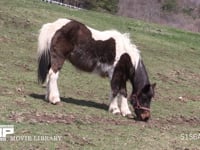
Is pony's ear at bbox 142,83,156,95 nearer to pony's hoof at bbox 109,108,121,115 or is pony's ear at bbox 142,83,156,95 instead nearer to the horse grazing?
the horse grazing

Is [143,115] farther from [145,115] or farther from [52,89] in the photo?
[52,89]

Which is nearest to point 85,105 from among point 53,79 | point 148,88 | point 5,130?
point 53,79

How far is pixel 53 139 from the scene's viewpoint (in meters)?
7.65

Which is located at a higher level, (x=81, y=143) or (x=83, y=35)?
(x=83, y=35)

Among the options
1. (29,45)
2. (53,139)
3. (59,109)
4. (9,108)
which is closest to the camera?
(53,139)

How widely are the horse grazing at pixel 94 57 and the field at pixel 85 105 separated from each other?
1.71 feet

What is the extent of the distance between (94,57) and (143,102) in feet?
4.56

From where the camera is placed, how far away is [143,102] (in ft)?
32.3

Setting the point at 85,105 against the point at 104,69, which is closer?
the point at 104,69

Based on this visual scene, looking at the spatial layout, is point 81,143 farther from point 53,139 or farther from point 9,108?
point 9,108

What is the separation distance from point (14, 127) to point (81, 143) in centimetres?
109

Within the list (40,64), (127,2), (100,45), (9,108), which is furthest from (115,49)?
(127,2)

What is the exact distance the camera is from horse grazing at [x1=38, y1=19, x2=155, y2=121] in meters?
10.0

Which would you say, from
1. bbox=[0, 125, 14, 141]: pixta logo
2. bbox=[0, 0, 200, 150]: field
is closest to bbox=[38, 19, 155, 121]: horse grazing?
bbox=[0, 0, 200, 150]: field
